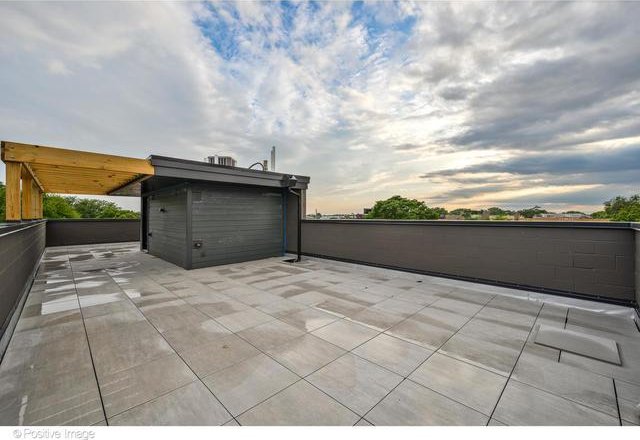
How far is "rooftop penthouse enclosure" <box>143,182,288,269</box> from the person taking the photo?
277 inches

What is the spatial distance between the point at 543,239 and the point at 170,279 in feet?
25.7

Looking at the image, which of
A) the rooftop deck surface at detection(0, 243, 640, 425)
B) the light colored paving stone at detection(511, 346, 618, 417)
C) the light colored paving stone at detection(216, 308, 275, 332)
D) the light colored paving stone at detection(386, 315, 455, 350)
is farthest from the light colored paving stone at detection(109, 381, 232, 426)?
the light colored paving stone at detection(511, 346, 618, 417)

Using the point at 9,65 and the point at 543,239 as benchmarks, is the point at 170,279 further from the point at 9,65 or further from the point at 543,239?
the point at 9,65

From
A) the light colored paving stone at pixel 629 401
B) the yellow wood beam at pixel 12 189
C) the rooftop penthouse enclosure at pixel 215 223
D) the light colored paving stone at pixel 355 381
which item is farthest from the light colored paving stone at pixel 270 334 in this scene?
the yellow wood beam at pixel 12 189

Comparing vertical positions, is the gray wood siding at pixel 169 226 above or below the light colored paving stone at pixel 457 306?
above

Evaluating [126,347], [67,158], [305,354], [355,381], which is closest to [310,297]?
[305,354]

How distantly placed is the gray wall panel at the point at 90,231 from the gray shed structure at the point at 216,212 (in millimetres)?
4846

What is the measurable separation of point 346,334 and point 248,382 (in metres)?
1.34

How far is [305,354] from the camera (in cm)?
254

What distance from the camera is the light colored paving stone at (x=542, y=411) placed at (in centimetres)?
167

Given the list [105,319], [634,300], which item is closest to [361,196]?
[634,300]

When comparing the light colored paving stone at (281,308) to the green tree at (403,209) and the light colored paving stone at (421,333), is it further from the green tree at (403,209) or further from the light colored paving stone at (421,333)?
the green tree at (403,209)

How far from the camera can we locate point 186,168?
6273mm

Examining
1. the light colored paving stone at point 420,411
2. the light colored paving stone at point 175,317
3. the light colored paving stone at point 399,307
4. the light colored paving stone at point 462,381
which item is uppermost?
the light colored paving stone at point 420,411
